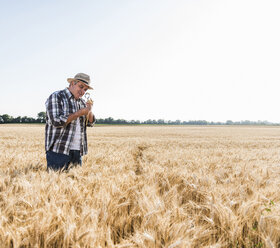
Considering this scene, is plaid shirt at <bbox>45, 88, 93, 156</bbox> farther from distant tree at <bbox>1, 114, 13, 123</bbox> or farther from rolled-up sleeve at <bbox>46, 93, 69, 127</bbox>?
distant tree at <bbox>1, 114, 13, 123</bbox>

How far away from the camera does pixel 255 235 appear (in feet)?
4.95

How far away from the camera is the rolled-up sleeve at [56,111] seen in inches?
136

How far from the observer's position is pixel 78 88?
3.97 meters

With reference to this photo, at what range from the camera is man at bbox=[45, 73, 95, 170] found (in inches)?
139

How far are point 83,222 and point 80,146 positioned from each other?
2.99 m

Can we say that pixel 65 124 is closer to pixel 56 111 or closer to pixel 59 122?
pixel 59 122

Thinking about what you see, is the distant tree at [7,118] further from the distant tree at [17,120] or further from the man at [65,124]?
the man at [65,124]

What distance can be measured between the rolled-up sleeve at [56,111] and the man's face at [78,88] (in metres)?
0.40

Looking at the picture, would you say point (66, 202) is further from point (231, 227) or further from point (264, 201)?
point (264, 201)

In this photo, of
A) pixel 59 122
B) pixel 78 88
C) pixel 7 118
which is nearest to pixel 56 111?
pixel 59 122

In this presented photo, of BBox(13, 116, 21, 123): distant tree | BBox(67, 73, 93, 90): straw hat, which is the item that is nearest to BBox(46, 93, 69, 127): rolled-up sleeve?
BBox(67, 73, 93, 90): straw hat

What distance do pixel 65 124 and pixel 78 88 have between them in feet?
2.90

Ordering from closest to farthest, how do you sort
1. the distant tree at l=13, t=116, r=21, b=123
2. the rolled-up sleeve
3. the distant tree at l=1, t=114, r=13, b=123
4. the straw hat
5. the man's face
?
1. the rolled-up sleeve
2. the straw hat
3. the man's face
4. the distant tree at l=1, t=114, r=13, b=123
5. the distant tree at l=13, t=116, r=21, b=123

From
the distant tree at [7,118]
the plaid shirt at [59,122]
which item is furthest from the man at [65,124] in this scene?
the distant tree at [7,118]
